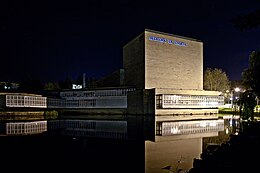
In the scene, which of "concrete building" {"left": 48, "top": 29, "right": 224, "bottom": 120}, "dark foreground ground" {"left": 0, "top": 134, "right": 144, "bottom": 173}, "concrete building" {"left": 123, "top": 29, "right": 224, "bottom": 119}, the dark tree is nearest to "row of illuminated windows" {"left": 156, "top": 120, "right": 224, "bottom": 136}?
"dark foreground ground" {"left": 0, "top": 134, "right": 144, "bottom": 173}

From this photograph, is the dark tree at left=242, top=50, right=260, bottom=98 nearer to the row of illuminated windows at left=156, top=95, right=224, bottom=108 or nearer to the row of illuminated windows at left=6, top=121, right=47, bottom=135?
the row of illuminated windows at left=6, top=121, right=47, bottom=135

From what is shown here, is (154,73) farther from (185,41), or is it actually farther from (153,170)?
(153,170)

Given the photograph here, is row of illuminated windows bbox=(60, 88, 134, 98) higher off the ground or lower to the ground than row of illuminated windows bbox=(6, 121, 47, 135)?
higher

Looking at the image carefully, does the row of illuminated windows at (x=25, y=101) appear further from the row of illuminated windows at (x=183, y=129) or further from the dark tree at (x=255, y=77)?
the dark tree at (x=255, y=77)

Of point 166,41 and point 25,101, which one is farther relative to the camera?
point 166,41

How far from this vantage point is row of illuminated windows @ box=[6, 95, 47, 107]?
52.1 metres

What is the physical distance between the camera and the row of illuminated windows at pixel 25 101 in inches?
2051

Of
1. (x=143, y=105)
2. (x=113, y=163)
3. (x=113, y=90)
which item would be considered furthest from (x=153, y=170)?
(x=113, y=90)

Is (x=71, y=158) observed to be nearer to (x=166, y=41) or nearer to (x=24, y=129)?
(x=24, y=129)

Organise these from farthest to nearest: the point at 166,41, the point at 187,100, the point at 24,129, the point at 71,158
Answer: the point at 166,41
the point at 187,100
the point at 24,129
the point at 71,158

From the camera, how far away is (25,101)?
180ft

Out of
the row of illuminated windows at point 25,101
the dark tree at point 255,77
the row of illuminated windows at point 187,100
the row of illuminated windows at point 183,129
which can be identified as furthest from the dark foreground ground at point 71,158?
the row of illuminated windows at point 25,101

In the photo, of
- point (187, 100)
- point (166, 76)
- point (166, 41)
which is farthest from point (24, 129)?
point (166, 41)

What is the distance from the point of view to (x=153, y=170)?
1079 centimetres
